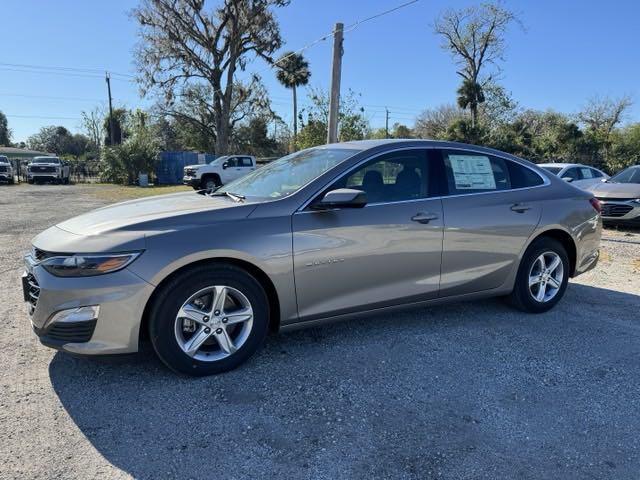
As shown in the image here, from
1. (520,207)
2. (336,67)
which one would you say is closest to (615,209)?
(520,207)

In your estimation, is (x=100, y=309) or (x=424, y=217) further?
(x=424, y=217)

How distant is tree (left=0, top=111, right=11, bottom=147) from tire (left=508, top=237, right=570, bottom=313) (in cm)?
10382

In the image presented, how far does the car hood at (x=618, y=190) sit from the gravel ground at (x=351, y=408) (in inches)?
283

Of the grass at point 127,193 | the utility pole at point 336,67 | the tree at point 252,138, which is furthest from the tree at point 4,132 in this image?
the utility pole at point 336,67

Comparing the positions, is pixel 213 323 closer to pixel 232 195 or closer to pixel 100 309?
pixel 100 309

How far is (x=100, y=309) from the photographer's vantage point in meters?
2.83

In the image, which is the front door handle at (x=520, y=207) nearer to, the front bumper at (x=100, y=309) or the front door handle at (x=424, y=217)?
the front door handle at (x=424, y=217)

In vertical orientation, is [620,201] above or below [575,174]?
below

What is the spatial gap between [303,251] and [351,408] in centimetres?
108

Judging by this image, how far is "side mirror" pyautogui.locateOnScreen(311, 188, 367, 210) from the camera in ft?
10.8

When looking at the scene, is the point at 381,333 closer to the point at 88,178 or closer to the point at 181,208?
the point at 181,208

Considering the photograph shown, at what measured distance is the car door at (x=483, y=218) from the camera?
3975 mm

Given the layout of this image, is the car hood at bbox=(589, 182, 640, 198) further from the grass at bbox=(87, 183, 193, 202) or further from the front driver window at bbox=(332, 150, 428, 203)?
the grass at bbox=(87, 183, 193, 202)


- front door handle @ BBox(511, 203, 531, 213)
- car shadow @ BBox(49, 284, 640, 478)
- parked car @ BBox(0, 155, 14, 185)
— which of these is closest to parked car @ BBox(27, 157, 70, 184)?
parked car @ BBox(0, 155, 14, 185)
